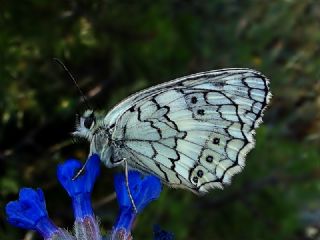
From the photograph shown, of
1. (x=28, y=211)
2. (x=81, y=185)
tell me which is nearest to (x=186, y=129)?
(x=81, y=185)

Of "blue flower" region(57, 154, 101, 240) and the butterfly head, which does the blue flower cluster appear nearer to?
"blue flower" region(57, 154, 101, 240)

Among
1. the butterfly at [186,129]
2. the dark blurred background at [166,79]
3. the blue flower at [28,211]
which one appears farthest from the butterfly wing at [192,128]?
the dark blurred background at [166,79]

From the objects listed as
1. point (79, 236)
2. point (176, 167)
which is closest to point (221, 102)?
point (176, 167)

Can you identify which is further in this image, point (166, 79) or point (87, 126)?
point (166, 79)

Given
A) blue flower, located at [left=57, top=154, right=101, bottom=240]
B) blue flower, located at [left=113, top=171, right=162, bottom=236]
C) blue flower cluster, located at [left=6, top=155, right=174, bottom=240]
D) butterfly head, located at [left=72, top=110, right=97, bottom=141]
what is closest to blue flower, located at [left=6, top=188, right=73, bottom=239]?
blue flower cluster, located at [left=6, top=155, right=174, bottom=240]

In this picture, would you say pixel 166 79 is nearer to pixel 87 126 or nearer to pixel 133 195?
pixel 87 126

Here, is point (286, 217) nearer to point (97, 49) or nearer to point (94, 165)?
point (97, 49)

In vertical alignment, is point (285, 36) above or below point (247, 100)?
above
